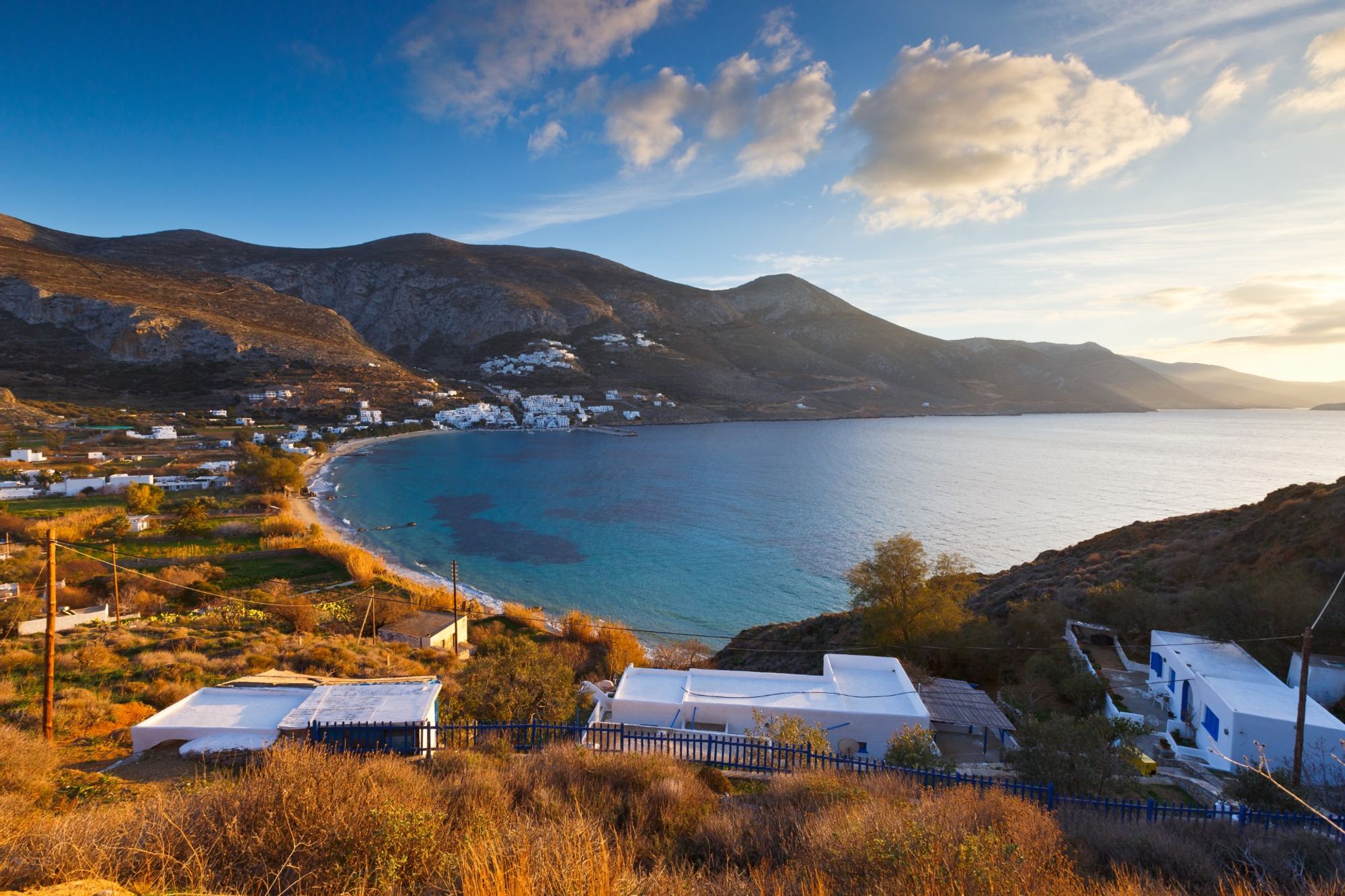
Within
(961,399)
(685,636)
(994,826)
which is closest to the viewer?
(994,826)

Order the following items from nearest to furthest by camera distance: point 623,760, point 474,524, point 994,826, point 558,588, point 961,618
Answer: point 994,826 < point 623,760 < point 961,618 < point 558,588 < point 474,524

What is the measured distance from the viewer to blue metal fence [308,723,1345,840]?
587cm

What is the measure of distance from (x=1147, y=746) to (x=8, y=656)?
62.7 feet

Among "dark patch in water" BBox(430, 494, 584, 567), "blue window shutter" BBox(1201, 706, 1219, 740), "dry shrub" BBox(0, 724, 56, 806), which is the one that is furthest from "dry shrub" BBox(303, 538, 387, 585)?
"blue window shutter" BBox(1201, 706, 1219, 740)

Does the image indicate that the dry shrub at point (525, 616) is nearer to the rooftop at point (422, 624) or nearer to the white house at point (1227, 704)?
the rooftop at point (422, 624)

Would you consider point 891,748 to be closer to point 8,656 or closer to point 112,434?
point 8,656

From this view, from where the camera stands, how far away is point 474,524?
116ft

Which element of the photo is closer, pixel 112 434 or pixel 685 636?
pixel 685 636

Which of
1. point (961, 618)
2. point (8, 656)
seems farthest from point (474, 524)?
point (961, 618)

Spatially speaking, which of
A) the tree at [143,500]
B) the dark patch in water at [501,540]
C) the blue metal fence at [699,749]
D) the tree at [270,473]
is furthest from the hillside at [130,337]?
the blue metal fence at [699,749]

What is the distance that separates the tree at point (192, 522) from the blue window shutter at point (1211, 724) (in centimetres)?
3157

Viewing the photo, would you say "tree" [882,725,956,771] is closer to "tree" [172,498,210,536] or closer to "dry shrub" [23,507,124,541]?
"dry shrub" [23,507,124,541]

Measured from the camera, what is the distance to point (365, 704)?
790 cm

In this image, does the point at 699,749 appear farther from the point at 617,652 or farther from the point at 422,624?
the point at 422,624
